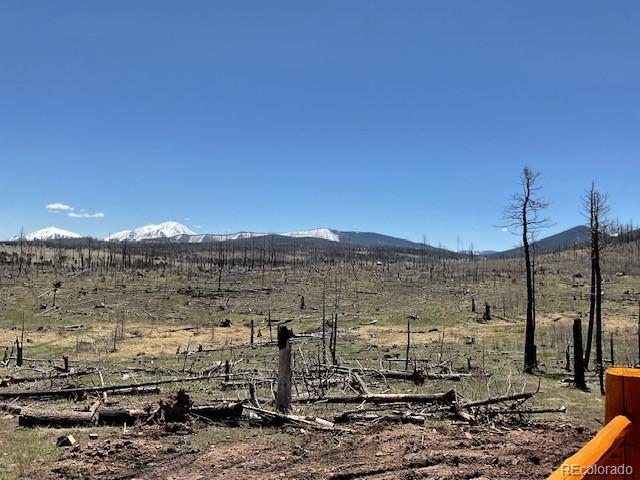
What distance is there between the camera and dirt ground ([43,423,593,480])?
759 centimetres

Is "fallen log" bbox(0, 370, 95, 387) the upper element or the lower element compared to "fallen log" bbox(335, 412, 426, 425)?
Result: lower

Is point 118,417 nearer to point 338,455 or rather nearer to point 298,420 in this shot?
point 298,420

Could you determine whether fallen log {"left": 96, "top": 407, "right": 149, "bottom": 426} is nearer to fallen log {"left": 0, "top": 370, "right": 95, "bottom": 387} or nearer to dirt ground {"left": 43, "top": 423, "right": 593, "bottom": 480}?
dirt ground {"left": 43, "top": 423, "right": 593, "bottom": 480}

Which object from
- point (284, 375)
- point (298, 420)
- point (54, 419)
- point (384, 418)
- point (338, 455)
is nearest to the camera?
point (338, 455)

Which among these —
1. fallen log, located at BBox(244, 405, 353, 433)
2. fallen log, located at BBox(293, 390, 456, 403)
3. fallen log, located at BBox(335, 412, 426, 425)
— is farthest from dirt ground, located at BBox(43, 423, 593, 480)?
fallen log, located at BBox(293, 390, 456, 403)

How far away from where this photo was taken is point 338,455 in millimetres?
8422

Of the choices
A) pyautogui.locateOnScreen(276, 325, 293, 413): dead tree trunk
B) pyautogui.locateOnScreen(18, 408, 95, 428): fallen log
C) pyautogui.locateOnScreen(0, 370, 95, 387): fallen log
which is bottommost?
pyautogui.locateOnScreen(0, 370, 95, 387): fallen log

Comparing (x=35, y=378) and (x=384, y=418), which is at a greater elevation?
(x=384, y=418)

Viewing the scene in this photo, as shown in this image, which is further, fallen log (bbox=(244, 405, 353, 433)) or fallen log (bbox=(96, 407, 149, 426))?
fallen log (bbox=(96, 407, 149, 426))

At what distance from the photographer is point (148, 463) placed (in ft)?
26.7

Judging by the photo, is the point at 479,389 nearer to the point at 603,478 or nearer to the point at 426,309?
the point at 603,478

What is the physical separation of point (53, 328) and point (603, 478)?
4530 cm

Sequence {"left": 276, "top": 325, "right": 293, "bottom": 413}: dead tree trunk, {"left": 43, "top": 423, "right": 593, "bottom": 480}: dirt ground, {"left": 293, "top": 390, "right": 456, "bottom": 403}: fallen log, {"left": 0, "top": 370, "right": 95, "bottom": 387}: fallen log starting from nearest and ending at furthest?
{"left": 43, "top": 423, "right": 593, "bottom": 480}: dirt ground → {"left": 276, "top": 325, "right": 293, "bottom": 413}: dead tree trunk → {"left": 293, "top": 390, "right": 456, "bottom": 403}: fallen log → {"left": 0, "top": 370, "right": 95, "bottom": 387}: fallen log

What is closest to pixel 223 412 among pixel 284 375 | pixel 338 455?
pixel 284 375
